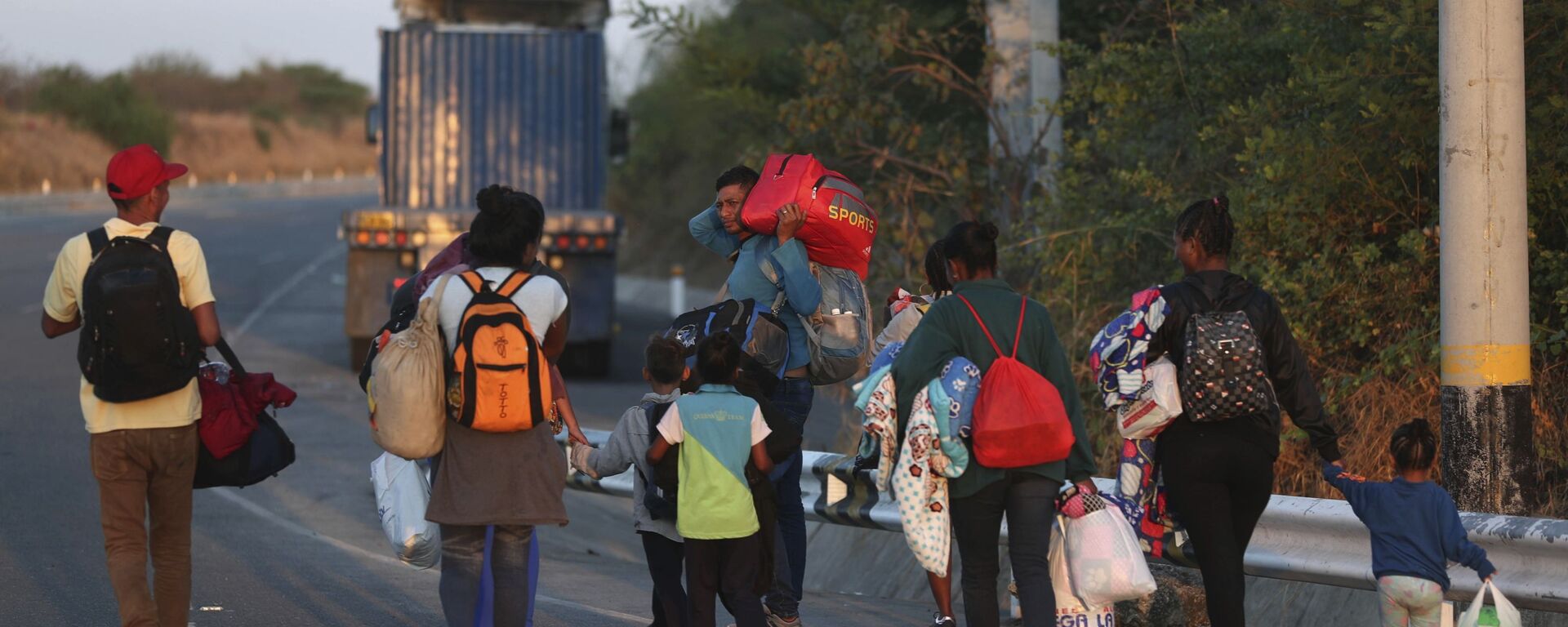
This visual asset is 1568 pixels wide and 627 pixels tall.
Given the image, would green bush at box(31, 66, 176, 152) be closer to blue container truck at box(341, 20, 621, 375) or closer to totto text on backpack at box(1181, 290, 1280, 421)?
blue container truck at box(341, 20, 621, 375)

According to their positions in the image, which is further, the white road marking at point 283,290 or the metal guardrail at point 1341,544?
the white road marking at point 283,290

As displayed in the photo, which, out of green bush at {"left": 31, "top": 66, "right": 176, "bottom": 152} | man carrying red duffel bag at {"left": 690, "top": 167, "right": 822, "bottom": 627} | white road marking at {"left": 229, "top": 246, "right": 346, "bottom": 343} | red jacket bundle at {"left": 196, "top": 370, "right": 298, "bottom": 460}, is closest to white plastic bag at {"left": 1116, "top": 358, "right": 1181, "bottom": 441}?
man carrying red duffel bag at {"left": 690, "top": 167, "right": 822, "bottom": 627}

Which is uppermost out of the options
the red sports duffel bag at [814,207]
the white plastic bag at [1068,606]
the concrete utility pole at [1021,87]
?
the concrete utility pole at [1021,87]

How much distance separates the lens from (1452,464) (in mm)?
6426

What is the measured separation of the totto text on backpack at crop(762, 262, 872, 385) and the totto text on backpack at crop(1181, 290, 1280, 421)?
1.36 meters

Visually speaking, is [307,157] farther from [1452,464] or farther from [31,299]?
[1452,464]

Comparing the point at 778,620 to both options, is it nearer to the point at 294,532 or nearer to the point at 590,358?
the point at 294,532

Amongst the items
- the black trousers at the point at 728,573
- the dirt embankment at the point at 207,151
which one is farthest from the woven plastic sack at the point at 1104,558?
the dirt embankment at the point at 207,151

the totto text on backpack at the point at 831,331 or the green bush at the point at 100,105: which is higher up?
the green bush at the point at 100,105

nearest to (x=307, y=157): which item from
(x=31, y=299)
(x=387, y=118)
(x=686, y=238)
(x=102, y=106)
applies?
(x=102, y=106)

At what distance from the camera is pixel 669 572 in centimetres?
601

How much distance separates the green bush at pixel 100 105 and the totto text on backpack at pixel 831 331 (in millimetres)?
64499

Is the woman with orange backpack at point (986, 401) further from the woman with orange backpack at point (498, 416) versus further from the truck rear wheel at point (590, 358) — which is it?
the truck rear wheel at point (590, 358)

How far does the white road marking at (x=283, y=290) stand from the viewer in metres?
22.3
